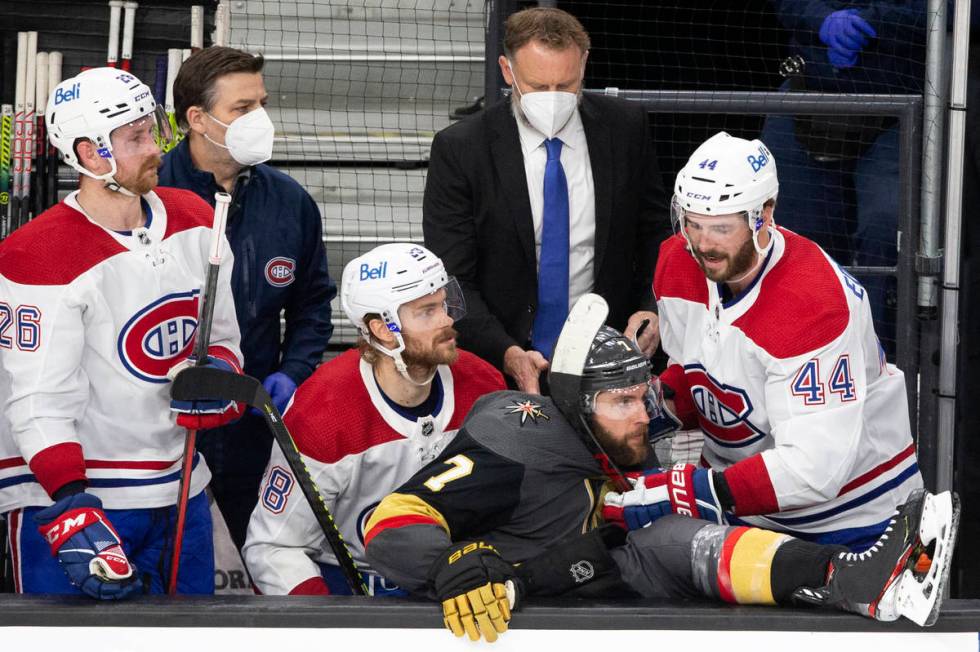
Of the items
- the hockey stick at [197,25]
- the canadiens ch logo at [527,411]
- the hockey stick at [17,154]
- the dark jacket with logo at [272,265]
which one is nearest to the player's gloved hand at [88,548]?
the canadiens ch logo at [527,411]

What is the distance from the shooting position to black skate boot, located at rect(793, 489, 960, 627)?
219 cm

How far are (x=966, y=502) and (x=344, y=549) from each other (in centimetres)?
196

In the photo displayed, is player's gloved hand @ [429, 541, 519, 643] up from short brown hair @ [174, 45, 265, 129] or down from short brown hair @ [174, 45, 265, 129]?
down

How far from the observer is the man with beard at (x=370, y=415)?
111 inches

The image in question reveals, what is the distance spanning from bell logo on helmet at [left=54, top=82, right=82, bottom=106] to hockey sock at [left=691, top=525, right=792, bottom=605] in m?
1.47

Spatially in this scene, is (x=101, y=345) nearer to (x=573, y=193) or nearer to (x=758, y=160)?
(x=573, y=193)

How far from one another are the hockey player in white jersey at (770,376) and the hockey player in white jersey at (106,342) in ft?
3.06

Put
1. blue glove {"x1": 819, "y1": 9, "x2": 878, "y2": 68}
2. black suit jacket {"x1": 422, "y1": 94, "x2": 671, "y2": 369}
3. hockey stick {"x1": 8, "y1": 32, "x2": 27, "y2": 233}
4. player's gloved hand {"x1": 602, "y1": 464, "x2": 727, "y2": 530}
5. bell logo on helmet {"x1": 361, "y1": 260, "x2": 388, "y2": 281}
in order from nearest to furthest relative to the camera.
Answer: player's gloved hand {"x1": 602, "y1": 464, "x2": 727, "y2": 530}
bell logo on helmet {"x1": 361, "y1": 260, "x2": 388, "y2": 281}
black suit jacket {"x1": 422, "y1": 94, "x2": 671, "y2": 369}
blue glove {"x1": 819, "y1": 9, "x2": 878, "y2": 68}
hockey stick {"x1": 8, "y1": 32, "x2": 27, "y2": 233}

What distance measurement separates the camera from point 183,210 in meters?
2.88

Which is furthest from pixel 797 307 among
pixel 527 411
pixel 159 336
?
pixel 159 336

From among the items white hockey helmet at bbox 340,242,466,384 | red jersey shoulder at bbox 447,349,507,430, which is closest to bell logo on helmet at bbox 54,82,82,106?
white hockey helmet at bbox 340,242,466,384

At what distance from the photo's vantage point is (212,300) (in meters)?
2.74

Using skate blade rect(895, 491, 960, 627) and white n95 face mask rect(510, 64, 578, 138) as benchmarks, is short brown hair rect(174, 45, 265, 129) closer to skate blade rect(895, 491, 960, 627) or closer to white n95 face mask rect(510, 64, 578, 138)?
white n95 face mask rect(510, 64, 578, 138)

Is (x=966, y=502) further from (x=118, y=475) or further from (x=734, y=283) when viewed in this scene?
(x=118, y=475)
